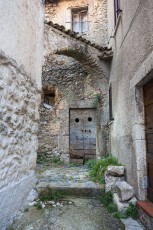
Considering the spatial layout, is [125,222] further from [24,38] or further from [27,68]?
[24,38]

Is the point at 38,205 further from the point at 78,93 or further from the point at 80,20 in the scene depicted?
the point at 80,20

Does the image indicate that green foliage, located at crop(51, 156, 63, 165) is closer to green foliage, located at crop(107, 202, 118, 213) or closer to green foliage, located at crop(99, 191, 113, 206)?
green foliage, located at crop(99, 191, 113, 206)

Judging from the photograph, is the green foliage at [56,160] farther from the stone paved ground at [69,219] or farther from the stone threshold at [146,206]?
the stone threshold at [146,206]

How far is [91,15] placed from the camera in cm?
757

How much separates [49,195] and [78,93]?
14.0 ft

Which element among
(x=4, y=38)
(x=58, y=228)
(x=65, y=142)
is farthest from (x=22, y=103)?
(x=65, y=142)

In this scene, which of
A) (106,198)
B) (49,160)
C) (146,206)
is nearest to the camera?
(146,206)

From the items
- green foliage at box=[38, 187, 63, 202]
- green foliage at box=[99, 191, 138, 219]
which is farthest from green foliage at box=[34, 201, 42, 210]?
green foliage at box=[99, 191, 138, 219]

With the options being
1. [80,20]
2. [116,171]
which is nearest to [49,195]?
[116,171]

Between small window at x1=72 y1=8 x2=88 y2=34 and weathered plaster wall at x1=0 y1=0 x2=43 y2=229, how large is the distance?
4576 millimetres

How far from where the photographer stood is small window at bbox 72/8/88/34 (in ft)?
25.4

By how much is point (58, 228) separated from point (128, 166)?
1526 mm

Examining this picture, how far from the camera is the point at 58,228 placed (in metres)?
2.42

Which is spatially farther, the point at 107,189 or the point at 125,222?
the point at 107,189
